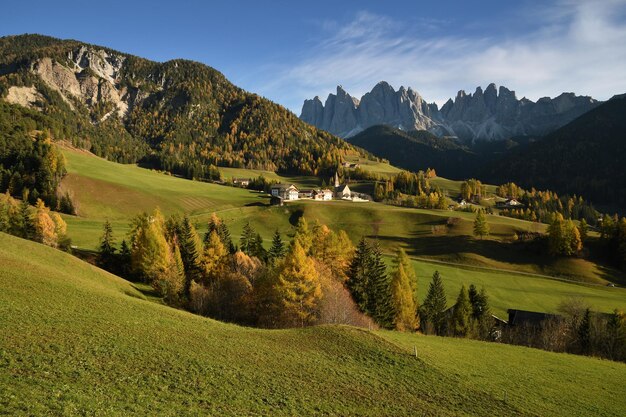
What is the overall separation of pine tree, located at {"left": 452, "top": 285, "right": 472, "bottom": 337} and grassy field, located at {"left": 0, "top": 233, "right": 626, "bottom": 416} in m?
20.9

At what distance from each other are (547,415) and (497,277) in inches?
2801

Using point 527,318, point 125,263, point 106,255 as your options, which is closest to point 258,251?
point 125,263

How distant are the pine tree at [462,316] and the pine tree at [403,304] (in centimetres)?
648

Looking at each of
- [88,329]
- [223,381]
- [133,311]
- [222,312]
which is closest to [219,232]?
[222,312]

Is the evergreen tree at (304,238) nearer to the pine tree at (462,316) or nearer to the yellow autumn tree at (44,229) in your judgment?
the pine tree at (462,316)

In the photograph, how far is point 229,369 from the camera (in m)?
24.4

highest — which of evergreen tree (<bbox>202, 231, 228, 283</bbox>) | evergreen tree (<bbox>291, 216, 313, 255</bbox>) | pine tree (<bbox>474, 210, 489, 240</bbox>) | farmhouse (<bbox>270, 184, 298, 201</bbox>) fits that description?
farmhouse (<bbox>270, 184, 298, 201</bbox>)

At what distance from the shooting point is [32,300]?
99.1 ft

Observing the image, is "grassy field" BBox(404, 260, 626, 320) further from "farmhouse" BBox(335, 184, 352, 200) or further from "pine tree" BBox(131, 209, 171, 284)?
"farmhouse" BBox(335, 184, 352, 200)

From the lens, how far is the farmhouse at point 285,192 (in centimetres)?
16875

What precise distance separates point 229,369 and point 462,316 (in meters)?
48.7

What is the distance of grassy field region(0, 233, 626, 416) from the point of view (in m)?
18.7

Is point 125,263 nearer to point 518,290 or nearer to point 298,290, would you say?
point 298,290

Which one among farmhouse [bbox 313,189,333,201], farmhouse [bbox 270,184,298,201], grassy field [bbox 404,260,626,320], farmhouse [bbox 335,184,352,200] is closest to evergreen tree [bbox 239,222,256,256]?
grassy field [bbox 404,260,626,320]
